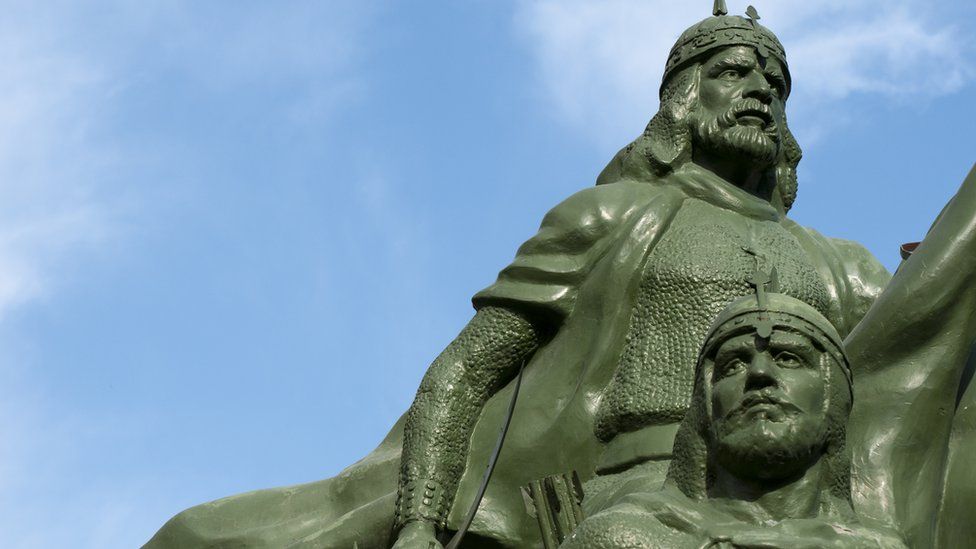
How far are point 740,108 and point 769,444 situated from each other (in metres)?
3.80

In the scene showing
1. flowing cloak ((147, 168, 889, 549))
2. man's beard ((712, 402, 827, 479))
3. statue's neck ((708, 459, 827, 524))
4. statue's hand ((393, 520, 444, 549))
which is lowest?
statue's neck ((708, 459, 827, 524))

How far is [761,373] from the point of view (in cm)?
1205

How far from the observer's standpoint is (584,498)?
45.0 feet

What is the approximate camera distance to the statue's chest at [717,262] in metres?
14.6

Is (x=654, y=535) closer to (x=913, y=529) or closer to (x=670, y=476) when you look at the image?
(x=670, y=476)

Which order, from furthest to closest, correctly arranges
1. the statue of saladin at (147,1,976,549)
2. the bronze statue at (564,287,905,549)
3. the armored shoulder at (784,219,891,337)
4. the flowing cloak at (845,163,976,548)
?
the armored shoulder at (784,219,891,337) → the statue of saladin at (147,1,976,549) → the flowing cloak at (845,163,976,548) → the bronze statue at (564,287,905,549)

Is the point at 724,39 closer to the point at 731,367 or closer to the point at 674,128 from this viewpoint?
the point at 674,128

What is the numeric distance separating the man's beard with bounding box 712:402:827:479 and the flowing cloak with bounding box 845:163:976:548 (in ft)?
4.25

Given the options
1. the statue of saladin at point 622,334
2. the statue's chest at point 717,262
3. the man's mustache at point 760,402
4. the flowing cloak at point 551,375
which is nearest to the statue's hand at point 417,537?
the statue of saladin at point 622,334

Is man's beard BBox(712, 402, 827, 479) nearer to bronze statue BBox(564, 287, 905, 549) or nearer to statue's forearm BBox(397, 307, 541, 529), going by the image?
bronze statue BBox(564, 287, 905, 549)

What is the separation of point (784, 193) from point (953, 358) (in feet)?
7.77

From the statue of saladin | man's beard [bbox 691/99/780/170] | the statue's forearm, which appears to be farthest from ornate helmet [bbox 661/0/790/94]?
the statue's forearm

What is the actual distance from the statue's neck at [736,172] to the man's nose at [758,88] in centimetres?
37

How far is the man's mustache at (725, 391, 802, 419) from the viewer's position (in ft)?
39.2
